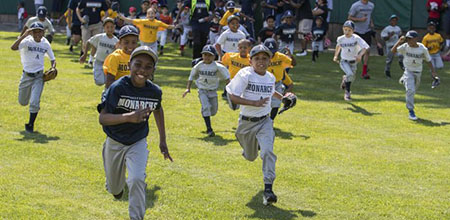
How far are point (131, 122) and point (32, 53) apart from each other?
6935 millimetres

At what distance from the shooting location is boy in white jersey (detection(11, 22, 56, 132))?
46.1 ft

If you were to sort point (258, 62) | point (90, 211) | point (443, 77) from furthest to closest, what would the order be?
point (443, 77) < point (258, 62) < point (90, 211)

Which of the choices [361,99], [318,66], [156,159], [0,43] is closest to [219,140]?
[156,159]

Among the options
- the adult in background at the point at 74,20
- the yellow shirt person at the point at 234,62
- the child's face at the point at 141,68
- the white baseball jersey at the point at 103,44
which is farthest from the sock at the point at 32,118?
the adult in background at the point at 74,20

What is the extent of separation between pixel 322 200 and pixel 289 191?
57cm

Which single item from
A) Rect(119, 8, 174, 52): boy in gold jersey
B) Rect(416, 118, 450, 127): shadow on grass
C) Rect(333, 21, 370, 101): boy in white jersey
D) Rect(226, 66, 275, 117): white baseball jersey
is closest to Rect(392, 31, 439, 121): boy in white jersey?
Rect(416, 118, 450, 127): shadow on grass

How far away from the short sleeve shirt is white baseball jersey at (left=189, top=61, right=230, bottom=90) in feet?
20.4

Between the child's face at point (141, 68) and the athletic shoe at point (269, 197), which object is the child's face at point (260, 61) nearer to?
the athletic shoe at point (269, 197)

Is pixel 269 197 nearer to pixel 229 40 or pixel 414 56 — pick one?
pixel 414 56

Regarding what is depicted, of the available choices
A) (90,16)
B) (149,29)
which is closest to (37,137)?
(149,29)

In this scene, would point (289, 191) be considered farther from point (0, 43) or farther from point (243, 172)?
point (0, 43)

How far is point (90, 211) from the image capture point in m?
9.55

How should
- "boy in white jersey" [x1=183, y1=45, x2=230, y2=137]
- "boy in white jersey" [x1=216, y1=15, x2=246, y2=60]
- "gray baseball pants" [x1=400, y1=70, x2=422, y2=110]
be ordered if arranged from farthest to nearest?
1. "boy in white jersey" [x1=216, y1=15, x2=246, y2=60]
2. "gray baseball pants" [x1=400, y1=70, x2=422, y2=110]
3. "boy in white jersey" [x1=183, y1=45, x2=230, y2=137]

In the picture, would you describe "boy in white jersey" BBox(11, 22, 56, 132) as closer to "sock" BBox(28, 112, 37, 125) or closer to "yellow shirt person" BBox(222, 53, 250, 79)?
"sock" BBox(28, 112, 37, 125)
